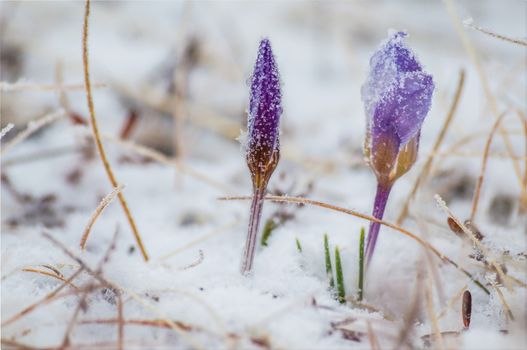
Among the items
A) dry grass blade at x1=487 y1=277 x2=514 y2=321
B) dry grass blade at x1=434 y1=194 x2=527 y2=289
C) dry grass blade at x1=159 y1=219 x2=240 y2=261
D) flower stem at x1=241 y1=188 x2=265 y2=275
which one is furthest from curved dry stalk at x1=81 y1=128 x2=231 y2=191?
dry grass blade at x1=487 y1=277 x2=514 y2=321

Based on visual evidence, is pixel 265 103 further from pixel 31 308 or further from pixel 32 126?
pixel 32 126

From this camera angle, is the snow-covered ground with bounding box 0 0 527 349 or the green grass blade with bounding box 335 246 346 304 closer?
the snow-covered ground with bounding box 0 0 527 349

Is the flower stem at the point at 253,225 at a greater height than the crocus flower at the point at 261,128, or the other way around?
the crocus flower at the point at 261,128

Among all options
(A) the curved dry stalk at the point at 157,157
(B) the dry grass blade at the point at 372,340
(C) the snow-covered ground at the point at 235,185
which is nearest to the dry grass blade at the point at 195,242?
(C) the snow-covered ground at the point at 235,185

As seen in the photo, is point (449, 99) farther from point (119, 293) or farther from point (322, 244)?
point (119, 293)

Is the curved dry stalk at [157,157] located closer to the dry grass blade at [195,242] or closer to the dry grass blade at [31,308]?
the dry grass blade at [195,242]

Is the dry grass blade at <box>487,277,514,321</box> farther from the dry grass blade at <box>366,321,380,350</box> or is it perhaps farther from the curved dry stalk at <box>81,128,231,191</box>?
the curved dry stalk at <box>81,128,231,191</box>
